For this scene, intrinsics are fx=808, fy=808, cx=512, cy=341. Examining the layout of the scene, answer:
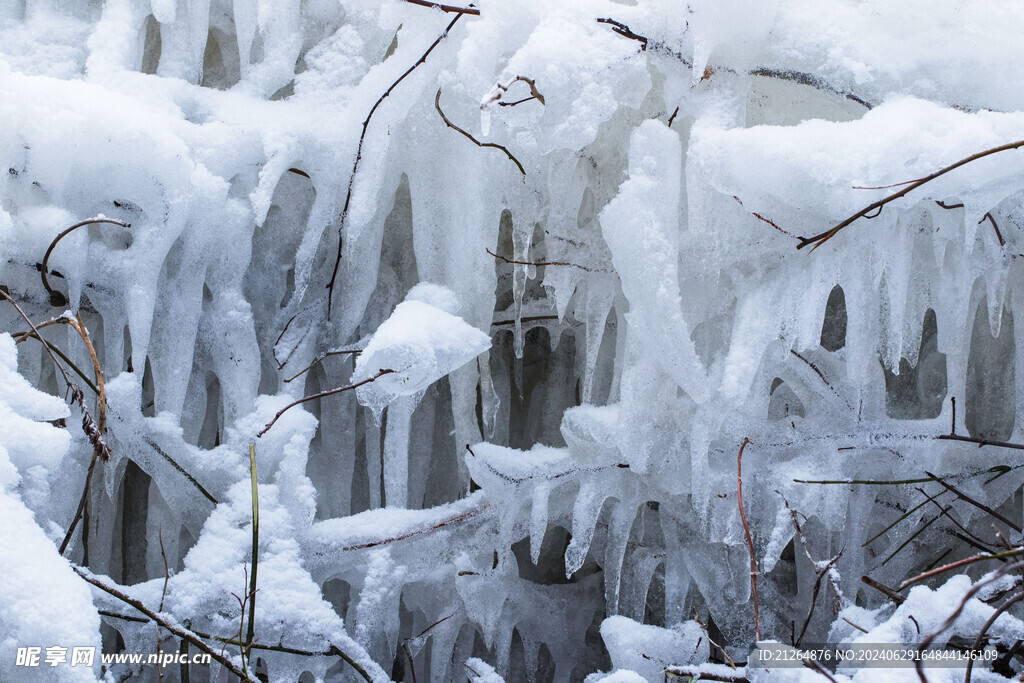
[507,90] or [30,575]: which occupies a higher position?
[507,90]

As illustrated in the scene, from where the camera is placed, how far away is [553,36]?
4.41 ft

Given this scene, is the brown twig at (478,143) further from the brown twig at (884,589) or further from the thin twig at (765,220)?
the brown twig at (884,589)

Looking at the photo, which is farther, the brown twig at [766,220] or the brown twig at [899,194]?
the brown twig at [766,220]

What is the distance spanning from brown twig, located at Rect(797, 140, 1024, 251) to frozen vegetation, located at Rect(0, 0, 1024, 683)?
0.07 ft

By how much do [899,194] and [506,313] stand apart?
870 mm

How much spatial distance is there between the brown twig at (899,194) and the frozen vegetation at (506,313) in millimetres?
20

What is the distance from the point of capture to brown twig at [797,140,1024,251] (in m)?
1.12

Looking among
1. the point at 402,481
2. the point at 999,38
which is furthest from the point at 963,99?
the point at 402,481

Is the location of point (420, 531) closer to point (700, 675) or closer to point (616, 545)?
point (616, 545)

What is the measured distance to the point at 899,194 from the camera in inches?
46.1

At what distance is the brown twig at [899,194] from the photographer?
3.69 ft

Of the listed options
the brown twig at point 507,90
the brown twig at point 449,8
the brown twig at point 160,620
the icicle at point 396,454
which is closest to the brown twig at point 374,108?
the brown twig at point 449,8

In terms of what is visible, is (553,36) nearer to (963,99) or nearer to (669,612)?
(963,99)

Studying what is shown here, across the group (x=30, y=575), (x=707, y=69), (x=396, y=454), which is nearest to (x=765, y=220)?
(x=707, y=69)
